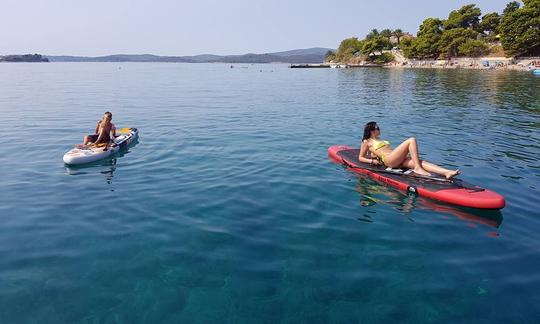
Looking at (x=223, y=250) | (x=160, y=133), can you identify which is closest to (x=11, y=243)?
(x=223, y=250)

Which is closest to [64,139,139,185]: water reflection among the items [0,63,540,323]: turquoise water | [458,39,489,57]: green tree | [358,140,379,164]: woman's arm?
[0,63,540,323]: turquoise water

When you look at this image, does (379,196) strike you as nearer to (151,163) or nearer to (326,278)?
(326,278)

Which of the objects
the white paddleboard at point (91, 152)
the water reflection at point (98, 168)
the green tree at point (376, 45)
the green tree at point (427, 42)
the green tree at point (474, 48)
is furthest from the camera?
the green tree at point (376, 45)

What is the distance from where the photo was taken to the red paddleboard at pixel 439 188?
10.2 meters

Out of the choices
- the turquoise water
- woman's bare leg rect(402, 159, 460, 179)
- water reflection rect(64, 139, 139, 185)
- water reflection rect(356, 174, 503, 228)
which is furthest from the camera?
water reflection rect(64, 139, 139, 185)

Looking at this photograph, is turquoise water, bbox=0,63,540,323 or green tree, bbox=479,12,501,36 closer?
turquoise water, bbox=0,63,540,323

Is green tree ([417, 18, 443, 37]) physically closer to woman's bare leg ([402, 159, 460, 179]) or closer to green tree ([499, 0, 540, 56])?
green tree ([499, 0, 540, 56])

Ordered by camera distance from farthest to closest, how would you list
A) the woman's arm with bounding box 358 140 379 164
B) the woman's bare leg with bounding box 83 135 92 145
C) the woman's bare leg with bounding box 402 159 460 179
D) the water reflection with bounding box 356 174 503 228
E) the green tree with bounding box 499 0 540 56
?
the green tree with bounding box 499 0 540 56 → the woman's bare leg with bounding box 83 135 92 145 → the woman's arm with bounding box 358 140 379 164 → the woman's bare leg with bounding box 402 159 460 179 → the water reflection with bounding box 356 174 503 228

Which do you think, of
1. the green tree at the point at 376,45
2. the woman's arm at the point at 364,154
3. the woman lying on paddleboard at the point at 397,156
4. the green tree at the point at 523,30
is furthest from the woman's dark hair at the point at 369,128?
the green tree at the point at 376,45

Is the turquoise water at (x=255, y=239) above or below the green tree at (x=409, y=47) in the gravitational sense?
below

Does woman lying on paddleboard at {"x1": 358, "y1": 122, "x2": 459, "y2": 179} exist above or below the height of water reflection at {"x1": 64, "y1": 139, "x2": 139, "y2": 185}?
above

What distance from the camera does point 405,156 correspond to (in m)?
12.5

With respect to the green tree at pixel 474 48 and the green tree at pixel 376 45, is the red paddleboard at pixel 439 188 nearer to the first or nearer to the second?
the green tree at pixel 474 48

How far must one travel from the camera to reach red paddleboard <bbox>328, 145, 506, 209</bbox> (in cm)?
1023
